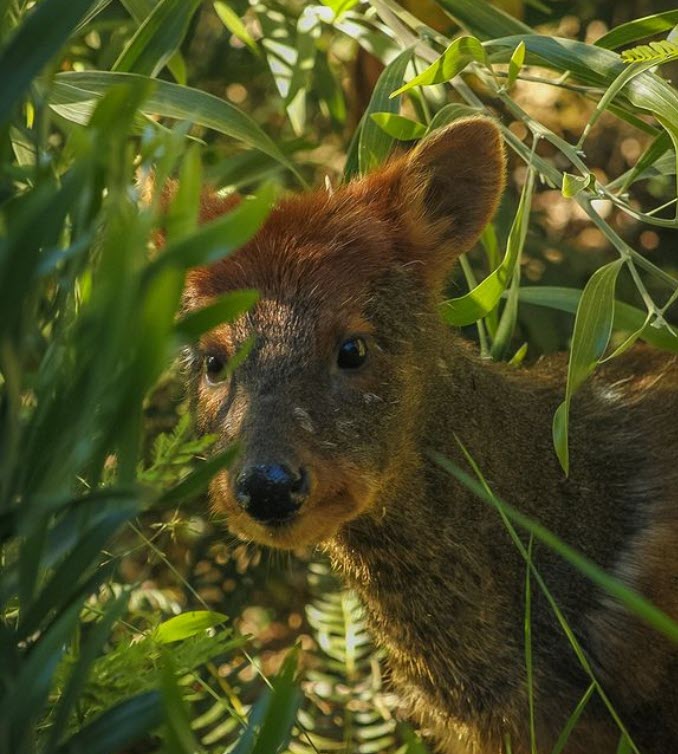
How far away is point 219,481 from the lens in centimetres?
178

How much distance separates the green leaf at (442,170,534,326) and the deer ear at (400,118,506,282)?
9cm

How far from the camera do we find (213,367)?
6.20 feet

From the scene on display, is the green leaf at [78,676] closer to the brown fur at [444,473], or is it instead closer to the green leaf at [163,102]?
the brown fur at [444,473]

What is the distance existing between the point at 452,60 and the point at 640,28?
1.05 ft

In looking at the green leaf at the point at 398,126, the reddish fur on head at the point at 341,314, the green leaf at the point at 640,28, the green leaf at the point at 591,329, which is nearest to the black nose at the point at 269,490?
the reddish fur on head at the point at 341,314

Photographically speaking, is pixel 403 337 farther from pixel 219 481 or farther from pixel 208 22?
pixel 208 22

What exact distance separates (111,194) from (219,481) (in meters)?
0.87

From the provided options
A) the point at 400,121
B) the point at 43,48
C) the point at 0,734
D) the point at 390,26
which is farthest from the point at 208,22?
the point at 0,734

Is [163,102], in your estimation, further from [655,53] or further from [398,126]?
[655,53]

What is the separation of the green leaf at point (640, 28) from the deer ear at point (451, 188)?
228 mm

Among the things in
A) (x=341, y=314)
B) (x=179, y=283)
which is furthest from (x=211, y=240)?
(x=341, y=314)

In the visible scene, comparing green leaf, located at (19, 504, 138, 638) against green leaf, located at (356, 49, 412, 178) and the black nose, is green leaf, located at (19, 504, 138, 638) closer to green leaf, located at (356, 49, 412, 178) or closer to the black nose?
the black nose

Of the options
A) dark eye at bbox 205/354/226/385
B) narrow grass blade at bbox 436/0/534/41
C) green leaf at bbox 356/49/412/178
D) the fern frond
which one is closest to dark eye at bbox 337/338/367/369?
dark eye at bbox 205/354/226/385

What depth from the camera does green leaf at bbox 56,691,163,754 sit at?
1.06 meters
